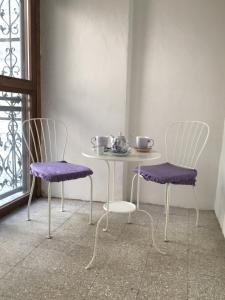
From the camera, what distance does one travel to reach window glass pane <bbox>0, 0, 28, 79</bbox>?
2.43 m

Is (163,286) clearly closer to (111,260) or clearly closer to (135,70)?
(111,260)

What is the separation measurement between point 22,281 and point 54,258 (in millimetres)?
290

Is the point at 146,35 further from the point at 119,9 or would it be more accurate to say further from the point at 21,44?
the point at 21,44

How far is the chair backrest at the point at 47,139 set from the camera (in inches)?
113

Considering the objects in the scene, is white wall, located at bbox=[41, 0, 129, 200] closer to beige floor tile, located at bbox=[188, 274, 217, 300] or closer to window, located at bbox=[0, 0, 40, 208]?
window, located at bbox=[0, 0, 40, 208]

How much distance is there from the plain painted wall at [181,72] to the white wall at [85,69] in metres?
0.19

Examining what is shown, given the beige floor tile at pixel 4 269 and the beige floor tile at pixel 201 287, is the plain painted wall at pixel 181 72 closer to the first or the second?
the beige floor tile at pixel 201 287

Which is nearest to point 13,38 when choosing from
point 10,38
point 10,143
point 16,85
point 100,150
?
point 10,38

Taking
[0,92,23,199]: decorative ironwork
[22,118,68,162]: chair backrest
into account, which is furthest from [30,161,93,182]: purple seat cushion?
[22,118,68,162]: chair backrest

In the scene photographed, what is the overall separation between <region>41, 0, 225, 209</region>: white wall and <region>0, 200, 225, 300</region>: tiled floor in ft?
1.93

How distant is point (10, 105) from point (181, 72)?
1.64m

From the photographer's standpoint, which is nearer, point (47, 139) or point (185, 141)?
point (185, 141)

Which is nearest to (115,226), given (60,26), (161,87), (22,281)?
(22,281)

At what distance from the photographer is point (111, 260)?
1.87 meters
